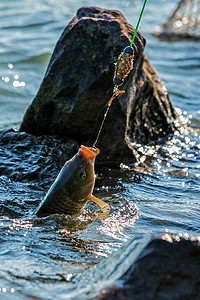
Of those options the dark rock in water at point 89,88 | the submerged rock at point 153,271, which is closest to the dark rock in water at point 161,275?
the submerged rock at point 153,271

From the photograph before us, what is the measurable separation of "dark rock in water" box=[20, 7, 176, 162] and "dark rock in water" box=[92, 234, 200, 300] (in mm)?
2827

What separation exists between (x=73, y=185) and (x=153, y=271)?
1.44 metres

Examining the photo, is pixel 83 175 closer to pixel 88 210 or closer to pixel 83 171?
pixel 83 171

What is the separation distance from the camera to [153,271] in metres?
2.51

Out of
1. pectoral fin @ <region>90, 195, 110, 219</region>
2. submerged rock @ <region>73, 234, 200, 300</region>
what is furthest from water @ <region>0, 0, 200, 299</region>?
submerged rock @ <region>73, 234, 200, 300</region>

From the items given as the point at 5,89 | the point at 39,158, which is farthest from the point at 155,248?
the point at 5,89

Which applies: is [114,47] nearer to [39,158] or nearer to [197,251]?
[39,158]

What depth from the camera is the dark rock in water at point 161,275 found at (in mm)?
2416

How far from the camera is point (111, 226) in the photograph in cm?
410

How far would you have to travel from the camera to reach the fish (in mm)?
3771

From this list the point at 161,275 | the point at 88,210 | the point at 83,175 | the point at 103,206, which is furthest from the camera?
the point at 88,210

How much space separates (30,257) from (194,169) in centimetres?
285

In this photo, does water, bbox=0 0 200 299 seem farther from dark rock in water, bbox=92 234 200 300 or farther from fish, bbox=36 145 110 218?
dark rock in water, bbox=92 234 200 300

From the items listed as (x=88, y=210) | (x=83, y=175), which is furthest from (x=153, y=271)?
(x=88, y=210)
